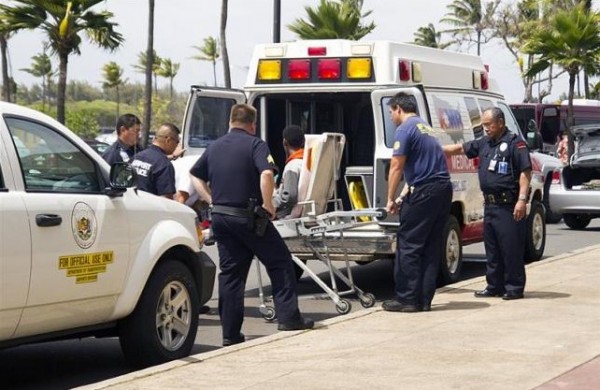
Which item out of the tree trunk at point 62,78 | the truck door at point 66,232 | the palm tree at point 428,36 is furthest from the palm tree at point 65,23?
the palm tree at point 428,36

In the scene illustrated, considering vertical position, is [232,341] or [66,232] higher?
[66,232]

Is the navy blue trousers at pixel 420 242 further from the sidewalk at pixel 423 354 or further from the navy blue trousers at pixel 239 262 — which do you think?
the navy blue trousers at pixel 239 262

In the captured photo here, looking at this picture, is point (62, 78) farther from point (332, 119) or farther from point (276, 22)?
point (332, 119)

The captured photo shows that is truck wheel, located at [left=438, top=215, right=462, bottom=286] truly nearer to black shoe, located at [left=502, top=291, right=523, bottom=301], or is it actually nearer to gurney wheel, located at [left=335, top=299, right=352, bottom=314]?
black shoe, located at [left=502, top=291, right=523, bottom=301]

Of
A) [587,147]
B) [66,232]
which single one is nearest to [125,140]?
[66,232]

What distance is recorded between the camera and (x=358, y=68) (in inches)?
497

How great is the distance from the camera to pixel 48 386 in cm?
837

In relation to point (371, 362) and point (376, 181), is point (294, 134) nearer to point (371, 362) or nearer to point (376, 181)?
point (376, 181)

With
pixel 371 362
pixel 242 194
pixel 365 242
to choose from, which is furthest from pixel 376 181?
pixel 371 362

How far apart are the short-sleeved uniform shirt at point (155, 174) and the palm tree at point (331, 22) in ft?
66.0

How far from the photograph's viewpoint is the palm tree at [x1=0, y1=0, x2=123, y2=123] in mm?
34562

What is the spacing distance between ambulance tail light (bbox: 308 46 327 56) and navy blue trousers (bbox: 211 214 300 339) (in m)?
3.66

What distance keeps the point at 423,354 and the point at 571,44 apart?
98.5 ft

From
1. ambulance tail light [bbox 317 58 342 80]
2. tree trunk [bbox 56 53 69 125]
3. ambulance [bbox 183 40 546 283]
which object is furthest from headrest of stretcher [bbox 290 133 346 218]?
tree trunk [bbox 56 53 69 125]
